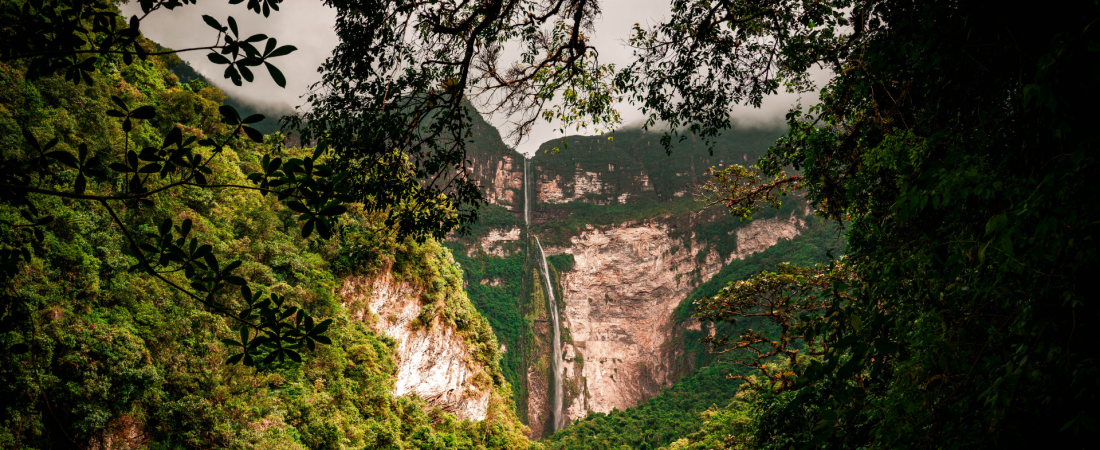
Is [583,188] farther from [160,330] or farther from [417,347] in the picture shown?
[160,330]

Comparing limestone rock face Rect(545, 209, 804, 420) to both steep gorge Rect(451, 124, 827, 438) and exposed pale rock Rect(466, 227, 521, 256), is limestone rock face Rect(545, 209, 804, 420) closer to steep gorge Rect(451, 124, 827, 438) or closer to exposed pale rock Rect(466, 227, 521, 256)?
steep gorge Rect(451, 124, 827, 438)

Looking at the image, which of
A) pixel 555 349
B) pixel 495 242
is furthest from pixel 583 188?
pixel 555 349

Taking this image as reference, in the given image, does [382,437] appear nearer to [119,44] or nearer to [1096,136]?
[119,44]

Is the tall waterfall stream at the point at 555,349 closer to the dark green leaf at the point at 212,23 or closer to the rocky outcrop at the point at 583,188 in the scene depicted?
the rocky outcrop at the point at 583,188

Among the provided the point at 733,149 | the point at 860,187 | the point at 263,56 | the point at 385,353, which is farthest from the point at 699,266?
the point at 263,56

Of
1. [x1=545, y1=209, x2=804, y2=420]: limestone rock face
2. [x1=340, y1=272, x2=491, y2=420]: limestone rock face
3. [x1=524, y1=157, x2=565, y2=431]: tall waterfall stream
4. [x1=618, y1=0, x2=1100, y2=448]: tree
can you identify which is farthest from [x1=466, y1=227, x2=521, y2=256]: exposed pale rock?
[x1=618, y1=0, x2=1100, y2=448]: tree
